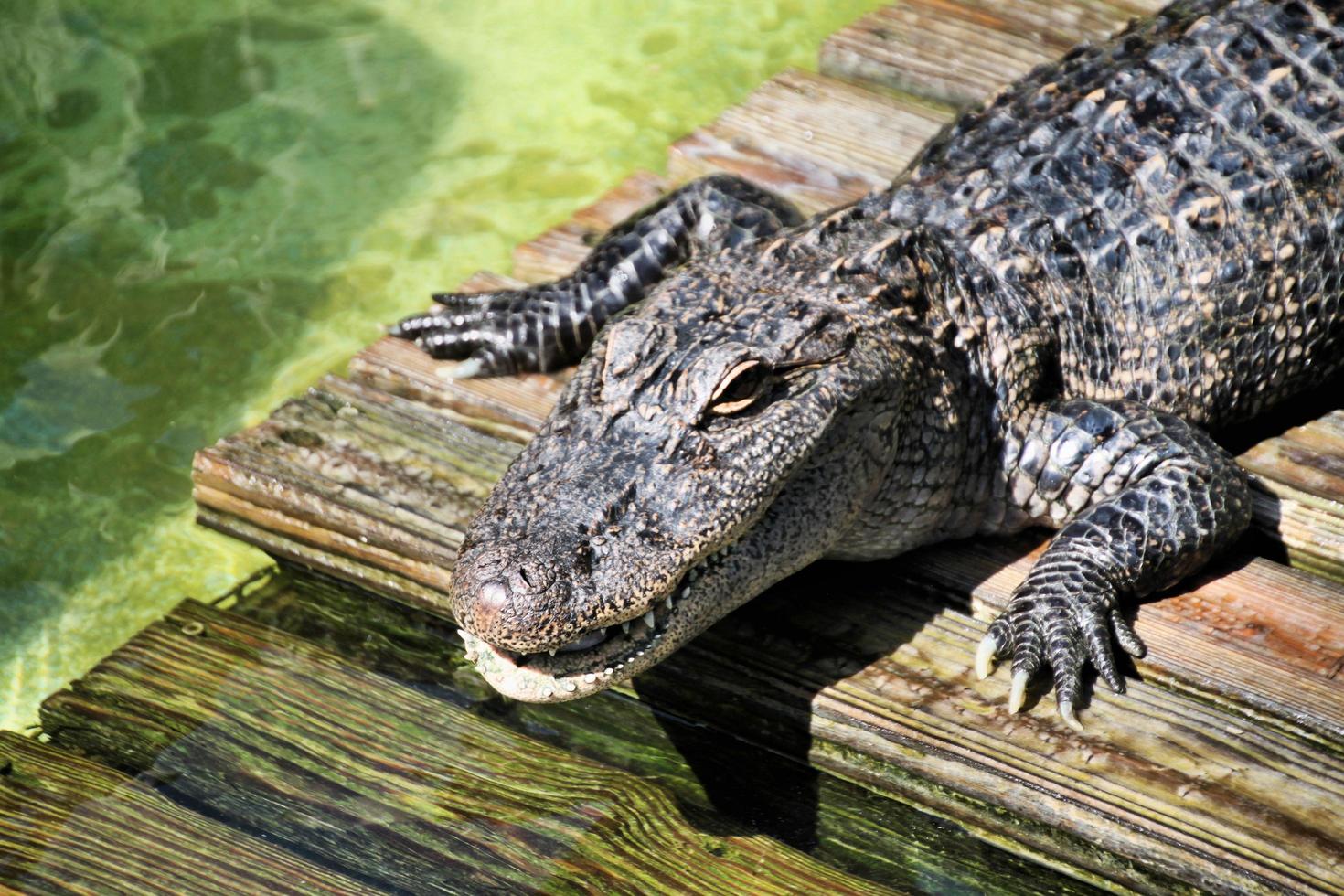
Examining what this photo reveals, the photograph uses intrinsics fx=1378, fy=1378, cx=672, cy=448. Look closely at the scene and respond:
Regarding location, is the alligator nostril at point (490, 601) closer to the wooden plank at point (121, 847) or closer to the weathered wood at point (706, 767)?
the wooden plank at point (121, 847)

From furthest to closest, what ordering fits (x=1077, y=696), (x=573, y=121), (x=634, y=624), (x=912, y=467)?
(x=573, y=121), (x=912, y=467), (x=1077, y=696), (x=634, y=624)

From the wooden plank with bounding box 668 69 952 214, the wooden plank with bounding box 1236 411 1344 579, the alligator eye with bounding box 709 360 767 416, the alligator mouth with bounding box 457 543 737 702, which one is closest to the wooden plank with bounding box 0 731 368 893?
the alligator mouth with bounding box 457 543 737 702

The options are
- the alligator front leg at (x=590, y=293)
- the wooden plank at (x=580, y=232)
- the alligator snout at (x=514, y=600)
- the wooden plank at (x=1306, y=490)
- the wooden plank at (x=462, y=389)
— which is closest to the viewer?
the alligator snout at (x=514, y=600)

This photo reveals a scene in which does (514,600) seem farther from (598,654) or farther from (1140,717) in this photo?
(1140,717)

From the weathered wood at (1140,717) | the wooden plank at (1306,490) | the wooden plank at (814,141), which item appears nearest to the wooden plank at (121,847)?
the weathered wood at (1140,717)

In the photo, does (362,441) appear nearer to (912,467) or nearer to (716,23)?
(912,467)

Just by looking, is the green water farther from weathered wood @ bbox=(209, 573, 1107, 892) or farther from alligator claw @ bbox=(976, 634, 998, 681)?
alligator claw @ bbox=(976, 634, 998, 681)

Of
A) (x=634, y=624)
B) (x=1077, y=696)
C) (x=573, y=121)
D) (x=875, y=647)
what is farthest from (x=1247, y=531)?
(x=573, y=121)
